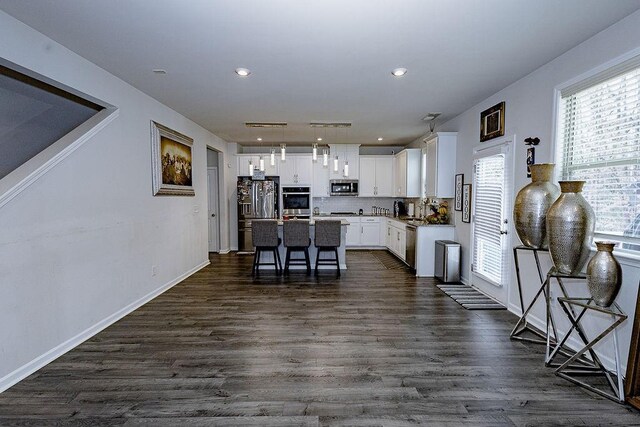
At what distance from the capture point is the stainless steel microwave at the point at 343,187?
26.1ft

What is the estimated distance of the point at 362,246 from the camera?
26.0 feet

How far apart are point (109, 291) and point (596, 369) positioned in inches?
179

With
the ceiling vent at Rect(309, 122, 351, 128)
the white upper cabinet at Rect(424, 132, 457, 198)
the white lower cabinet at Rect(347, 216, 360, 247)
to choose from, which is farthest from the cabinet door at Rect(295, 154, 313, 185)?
the white upper cabinet at Rect(424, 132, 457, 198)

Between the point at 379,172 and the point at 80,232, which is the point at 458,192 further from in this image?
the point at 80,232

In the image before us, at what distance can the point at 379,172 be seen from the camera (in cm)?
798

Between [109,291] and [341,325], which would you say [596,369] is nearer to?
[341,325]

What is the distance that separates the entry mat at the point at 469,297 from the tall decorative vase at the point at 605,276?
5.78 feet

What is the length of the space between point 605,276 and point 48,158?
432 centimetres

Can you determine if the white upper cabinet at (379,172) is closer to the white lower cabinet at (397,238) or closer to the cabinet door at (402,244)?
the white lower cabinet at (397,238)

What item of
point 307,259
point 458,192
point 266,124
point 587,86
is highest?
point 266,124

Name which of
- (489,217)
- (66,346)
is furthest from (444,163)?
(66,346)

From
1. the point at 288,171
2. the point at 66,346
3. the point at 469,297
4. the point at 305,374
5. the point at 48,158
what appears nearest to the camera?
the point at 305,374

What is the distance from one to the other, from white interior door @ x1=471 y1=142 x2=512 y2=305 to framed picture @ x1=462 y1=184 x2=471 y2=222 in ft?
0.44

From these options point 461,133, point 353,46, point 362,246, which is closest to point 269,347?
point 353,46
